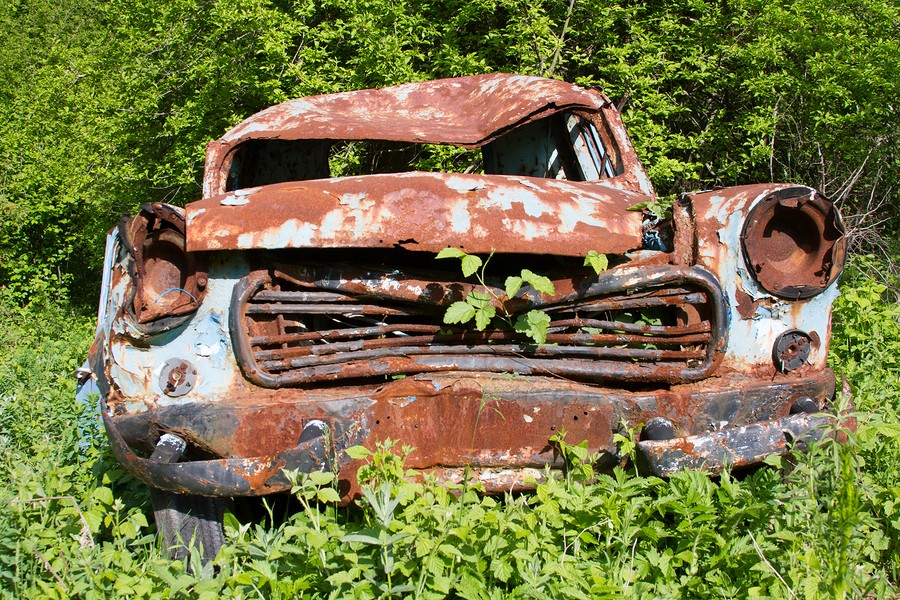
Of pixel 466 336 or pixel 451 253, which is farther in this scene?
pixel 466 336

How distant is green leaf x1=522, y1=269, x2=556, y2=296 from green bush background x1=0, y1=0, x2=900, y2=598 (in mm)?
516

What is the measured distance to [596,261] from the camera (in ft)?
8.33

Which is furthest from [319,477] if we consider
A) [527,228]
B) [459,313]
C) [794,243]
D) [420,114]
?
[420,114]

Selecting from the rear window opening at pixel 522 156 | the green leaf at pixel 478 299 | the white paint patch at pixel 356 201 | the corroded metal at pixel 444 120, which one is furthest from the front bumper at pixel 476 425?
the rear window opening at pixel 522 156

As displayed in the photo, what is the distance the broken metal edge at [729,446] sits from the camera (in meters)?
2.44

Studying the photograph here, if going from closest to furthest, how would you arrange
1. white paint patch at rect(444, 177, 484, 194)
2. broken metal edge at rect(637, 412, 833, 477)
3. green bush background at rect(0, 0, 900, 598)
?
green bush background at rect(0, 0, 900, 598) < broken metal edge at rect(637, 412, 833, 477) < white paint patch at rect(444, 177, 484, 194)

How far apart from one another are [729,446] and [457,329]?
92 centimetres

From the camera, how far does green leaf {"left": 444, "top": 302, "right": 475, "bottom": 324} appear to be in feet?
8.22

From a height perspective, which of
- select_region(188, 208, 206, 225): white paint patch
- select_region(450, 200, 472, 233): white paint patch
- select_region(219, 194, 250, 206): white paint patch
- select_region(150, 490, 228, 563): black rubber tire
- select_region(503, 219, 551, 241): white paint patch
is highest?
select_region(219, 194, 250, 206): white paint patch

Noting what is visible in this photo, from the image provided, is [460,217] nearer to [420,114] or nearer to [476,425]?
[476,425]

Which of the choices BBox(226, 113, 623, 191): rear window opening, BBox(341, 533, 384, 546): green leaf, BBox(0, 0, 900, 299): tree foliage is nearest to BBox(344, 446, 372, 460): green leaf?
BBox(341, 533, 384, 546): green leaf

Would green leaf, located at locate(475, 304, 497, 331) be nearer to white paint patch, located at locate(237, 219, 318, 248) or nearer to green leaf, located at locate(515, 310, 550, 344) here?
green leaf, located at locate(515, 310, 550, 344)

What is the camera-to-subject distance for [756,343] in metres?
2.75

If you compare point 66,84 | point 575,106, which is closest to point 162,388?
point 575,106
